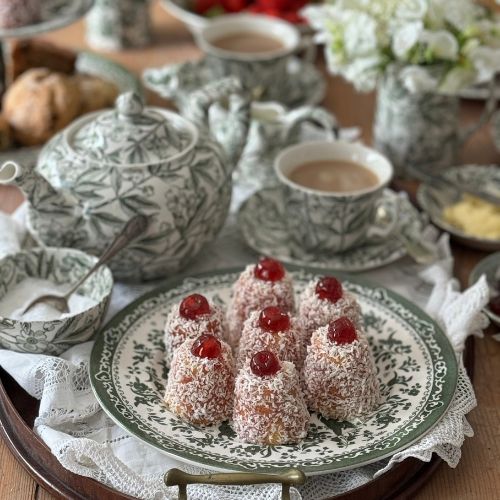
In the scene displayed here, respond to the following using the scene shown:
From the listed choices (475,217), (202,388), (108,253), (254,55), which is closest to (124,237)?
(108,253)

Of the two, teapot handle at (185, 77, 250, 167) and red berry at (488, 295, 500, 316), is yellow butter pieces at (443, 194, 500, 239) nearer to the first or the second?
red berry at (488, 295, 500, 316)

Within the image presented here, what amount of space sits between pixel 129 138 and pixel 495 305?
0.51 meters

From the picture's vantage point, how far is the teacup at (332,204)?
1.19 meters

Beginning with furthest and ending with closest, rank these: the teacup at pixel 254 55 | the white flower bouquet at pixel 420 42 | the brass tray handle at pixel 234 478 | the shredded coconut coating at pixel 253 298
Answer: the teacup at pixel 254 55
the white flower bouquet at pixel 420 42
the shredded coconut coating at pixel 253 298
the brass tray handle at pixel 234 478

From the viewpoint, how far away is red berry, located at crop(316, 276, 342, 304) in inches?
38.6

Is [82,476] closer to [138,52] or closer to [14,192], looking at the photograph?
[14,192]

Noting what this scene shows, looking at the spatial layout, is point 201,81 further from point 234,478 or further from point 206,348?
point 234,478

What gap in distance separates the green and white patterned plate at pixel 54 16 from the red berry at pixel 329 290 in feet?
2.63

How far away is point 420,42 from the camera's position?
52.1 inches

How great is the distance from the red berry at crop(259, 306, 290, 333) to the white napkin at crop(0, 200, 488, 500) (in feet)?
→ 0.54

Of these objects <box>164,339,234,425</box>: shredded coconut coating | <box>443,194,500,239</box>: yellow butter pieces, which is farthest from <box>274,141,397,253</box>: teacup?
<box>164,339,234,425</box>: shredded coconut coating

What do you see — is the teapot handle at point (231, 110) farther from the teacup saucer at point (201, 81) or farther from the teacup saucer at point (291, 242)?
the teacup saucer at point (201, 81)

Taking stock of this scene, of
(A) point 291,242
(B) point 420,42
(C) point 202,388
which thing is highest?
(B) point 420,42

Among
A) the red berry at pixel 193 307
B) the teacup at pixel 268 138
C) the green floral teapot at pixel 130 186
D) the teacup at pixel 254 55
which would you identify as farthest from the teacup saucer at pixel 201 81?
the red berry at pixel 193 307
